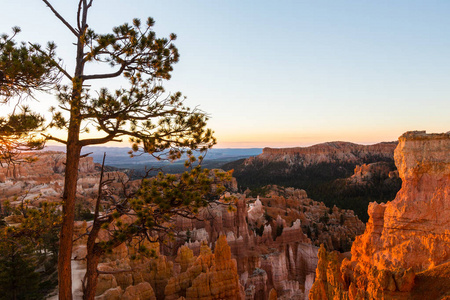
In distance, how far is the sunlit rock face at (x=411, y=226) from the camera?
12.7m

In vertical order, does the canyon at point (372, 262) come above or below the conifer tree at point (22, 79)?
below

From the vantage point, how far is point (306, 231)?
36.0 metres

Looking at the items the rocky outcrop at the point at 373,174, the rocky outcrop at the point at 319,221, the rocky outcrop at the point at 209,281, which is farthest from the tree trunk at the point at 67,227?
the rocky outcrop at the point at 373,174

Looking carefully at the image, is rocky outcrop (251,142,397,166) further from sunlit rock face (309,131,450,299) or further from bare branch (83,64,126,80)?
bare branch (83,64,126,80)

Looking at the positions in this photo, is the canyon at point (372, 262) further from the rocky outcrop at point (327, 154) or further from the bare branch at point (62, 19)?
the rocky outcrop at point (327, 154)

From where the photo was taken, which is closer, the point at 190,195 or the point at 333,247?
the point at 190,195

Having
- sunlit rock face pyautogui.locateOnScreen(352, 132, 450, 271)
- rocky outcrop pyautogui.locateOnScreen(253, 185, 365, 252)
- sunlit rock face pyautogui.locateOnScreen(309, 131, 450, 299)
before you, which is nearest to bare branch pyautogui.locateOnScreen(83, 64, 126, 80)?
sunlit rock face pyautogui.locateOnScreen(309, 131, 450, 299)

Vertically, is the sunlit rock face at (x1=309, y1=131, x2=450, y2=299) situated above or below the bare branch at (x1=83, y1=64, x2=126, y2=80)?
below

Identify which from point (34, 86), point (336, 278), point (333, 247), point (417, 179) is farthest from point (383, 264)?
point (333, 247)

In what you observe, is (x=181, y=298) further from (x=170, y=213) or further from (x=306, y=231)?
(x=306, y=231)

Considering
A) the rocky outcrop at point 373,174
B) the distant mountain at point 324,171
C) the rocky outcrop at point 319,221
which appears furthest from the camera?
the rocky outcrop at point 373,174

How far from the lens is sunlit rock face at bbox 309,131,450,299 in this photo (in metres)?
12.7

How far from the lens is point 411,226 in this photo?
1404 centimetres

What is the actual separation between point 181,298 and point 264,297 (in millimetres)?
9838
